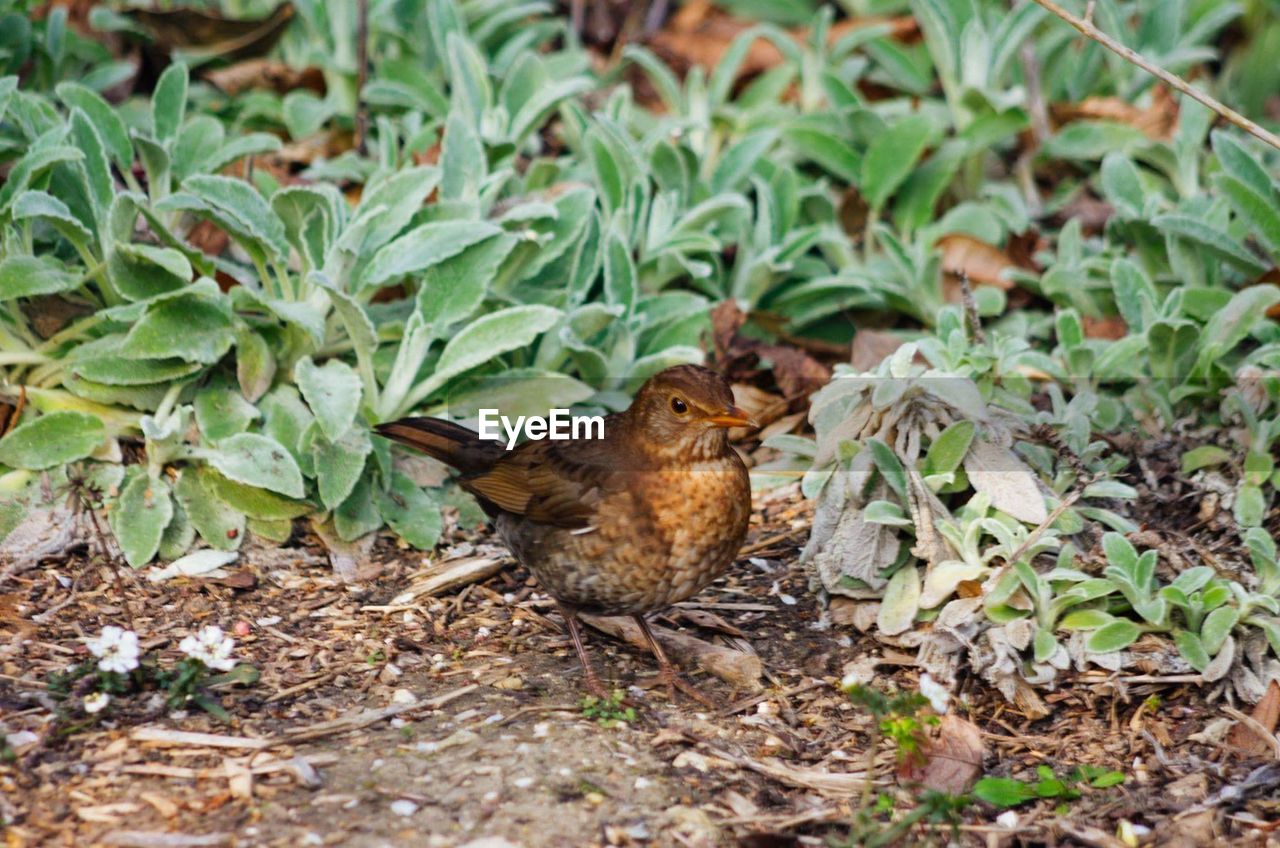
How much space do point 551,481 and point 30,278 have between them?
197cm

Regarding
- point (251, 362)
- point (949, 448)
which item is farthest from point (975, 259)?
point (251, 362)

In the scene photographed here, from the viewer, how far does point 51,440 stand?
513 cm

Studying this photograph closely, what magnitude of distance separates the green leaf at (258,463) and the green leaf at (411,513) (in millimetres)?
340

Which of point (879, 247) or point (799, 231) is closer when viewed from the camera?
point (799, 231)

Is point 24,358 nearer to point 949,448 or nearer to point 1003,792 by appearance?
point 949,448

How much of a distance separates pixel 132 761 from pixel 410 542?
166 centimetres

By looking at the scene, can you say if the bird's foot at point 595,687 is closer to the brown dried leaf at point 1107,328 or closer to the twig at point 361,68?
the brown dried leaf at point 1107,328

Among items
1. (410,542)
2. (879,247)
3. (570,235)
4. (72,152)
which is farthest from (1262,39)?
(72,152)

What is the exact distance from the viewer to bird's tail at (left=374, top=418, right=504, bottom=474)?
5.11 meters

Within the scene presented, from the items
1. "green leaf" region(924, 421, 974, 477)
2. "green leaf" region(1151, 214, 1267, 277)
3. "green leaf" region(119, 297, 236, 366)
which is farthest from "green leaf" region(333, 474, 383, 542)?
"green leaf" region(1151, 214, 1267, 277)

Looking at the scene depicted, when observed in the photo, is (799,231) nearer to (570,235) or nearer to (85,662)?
(570,235)

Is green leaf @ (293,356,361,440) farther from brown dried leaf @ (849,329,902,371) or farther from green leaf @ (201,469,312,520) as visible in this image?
brown dried leaf @ (849,329,902,371)

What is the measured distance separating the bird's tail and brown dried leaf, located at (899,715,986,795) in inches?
68.8

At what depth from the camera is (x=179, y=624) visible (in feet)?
15.5
